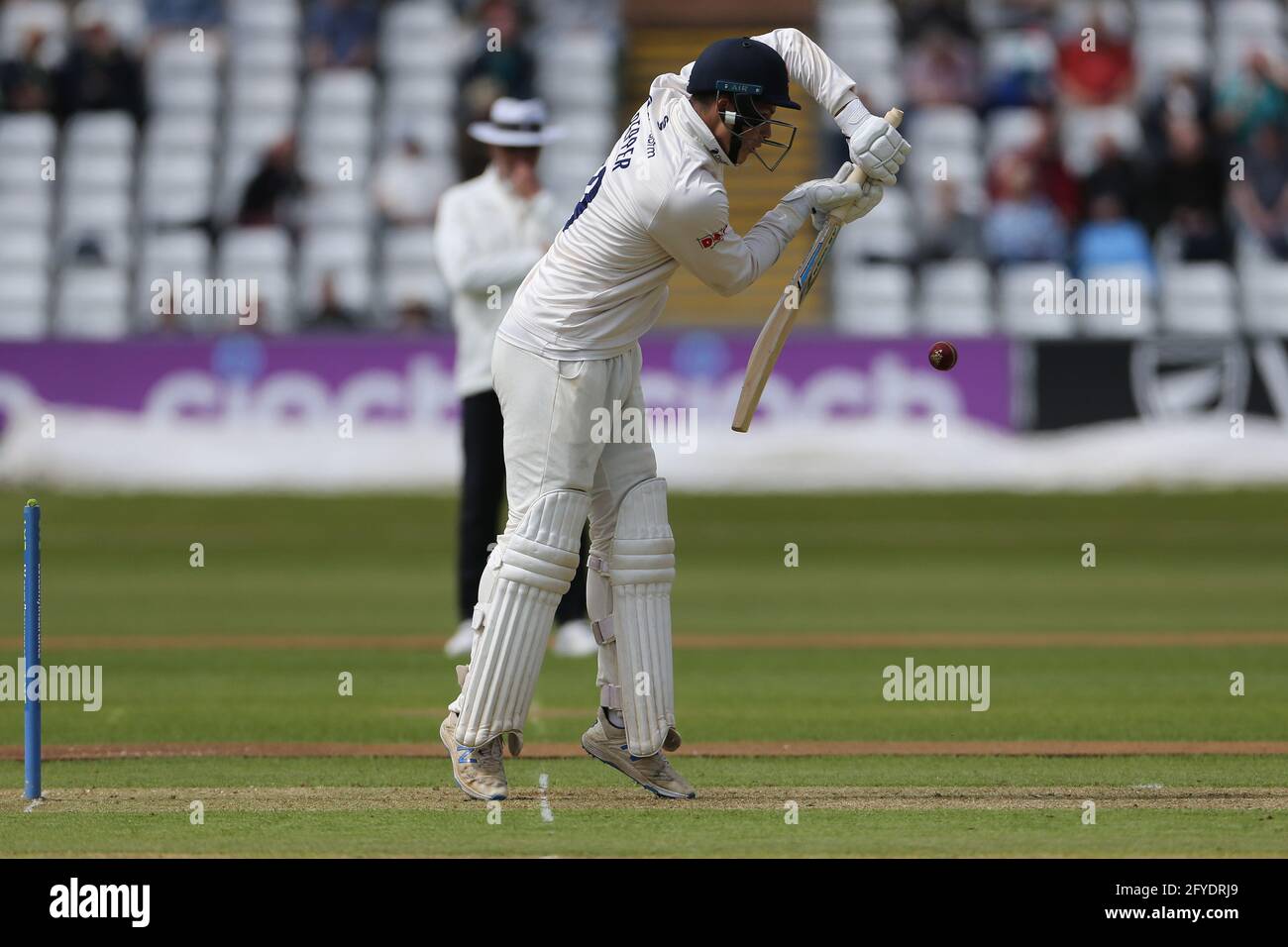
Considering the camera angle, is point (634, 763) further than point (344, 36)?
No

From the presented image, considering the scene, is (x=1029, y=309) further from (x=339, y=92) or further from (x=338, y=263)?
(x=339, y=92)

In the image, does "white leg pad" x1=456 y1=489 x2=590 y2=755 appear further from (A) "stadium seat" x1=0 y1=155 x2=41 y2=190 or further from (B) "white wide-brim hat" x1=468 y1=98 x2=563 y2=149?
(A) "stadium seat" x1=0 y1=155 x2=41 y2=190

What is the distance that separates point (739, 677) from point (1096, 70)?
40.9 ft

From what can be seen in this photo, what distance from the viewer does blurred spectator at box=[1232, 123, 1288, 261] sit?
62.3ft

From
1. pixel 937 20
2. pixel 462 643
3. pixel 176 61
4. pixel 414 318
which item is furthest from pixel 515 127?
pixel 176 61

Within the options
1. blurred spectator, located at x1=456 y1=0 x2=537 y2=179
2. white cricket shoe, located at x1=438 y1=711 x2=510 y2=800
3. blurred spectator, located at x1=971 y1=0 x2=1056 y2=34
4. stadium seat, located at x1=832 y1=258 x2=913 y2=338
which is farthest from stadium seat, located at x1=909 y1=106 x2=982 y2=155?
white cricket shoe, located at x1=438 y1=711 x2=510 y2=800

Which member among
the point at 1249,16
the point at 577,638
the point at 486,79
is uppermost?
the point at 1249,16

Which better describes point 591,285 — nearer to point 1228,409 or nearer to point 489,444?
point 489,444

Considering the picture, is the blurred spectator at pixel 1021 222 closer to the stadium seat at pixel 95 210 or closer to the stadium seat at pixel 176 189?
the stadium seat at pixel 176 189

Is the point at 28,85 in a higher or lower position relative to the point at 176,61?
lower

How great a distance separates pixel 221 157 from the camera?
67.3ft

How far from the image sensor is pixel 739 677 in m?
9.67

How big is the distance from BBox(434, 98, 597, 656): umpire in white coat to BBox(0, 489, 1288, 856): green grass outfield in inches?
28.1

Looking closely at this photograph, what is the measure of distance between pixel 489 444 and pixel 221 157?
11485mm
